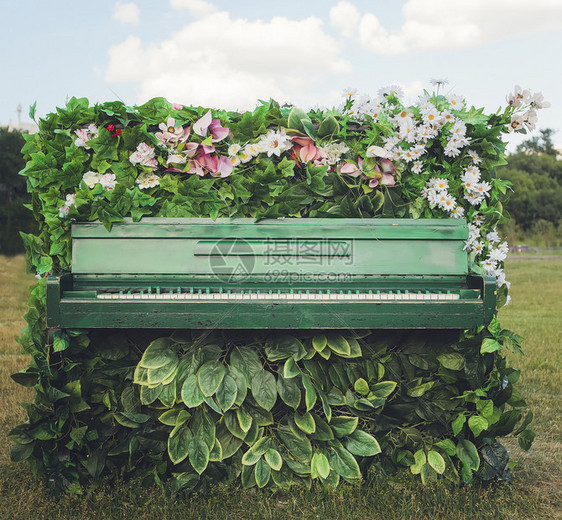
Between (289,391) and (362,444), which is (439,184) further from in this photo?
(362,444)

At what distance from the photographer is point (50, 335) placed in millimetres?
3834

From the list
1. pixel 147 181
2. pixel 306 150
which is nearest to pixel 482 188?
pixel 306 150

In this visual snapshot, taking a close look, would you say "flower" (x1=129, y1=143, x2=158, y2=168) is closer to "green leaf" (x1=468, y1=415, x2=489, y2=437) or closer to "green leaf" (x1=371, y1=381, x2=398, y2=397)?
"green leaf" (x1=371, y1=381, x2=398, y2=397)

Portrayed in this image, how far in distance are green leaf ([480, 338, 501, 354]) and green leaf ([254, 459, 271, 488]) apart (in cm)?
151

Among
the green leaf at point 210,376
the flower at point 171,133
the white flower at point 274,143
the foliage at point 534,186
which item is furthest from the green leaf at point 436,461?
the foliage at point 534,186

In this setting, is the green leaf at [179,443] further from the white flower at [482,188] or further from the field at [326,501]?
the white flower at [482,188]

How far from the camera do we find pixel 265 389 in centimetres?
381

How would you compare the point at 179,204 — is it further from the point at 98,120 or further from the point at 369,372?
the point at 369,372

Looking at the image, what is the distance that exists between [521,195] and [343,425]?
42.0 m

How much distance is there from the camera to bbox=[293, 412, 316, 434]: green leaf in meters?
3.82

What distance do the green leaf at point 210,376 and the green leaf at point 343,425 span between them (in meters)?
0.80

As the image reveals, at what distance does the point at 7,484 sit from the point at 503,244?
12.0 feet

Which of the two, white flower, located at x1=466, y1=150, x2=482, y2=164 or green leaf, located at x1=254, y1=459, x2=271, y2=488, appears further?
white flower, located at x1=466, y1=150, x2=482, y2=164

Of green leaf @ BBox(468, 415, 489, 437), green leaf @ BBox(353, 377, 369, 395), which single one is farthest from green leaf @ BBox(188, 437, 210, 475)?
green leaf @ BBox(468, 415, 489, 437)
